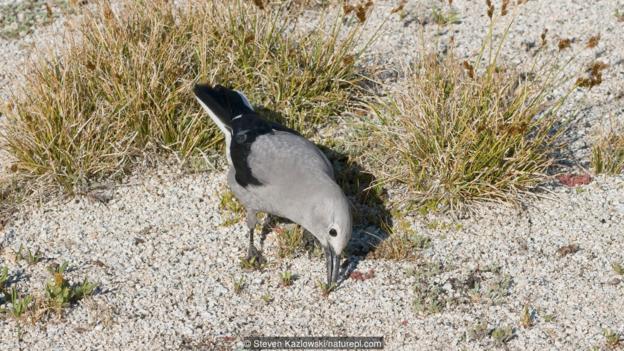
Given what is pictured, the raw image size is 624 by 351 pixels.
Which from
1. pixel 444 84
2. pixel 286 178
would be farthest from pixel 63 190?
pixel 444 84

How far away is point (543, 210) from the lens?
22.5 feet

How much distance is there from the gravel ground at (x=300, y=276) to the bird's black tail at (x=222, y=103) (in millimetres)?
609

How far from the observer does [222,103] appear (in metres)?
6.88

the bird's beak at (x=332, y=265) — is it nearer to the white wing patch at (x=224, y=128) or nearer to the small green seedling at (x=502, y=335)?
the small green seedling at (x=502, y=335)

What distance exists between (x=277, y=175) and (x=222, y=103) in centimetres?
92

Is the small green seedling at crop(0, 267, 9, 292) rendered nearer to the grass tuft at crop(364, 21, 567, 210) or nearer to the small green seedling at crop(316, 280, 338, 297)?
the small green seedling at crop(316, 280, 338, 297)

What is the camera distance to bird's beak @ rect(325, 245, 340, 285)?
19.8 ft

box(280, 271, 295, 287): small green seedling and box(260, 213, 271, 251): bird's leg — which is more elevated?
box(280, 271, 295, 287): small green seedling

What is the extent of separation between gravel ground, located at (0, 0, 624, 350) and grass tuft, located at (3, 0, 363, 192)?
0.35 metres

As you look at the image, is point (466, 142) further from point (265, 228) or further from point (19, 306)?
point (19, 306)

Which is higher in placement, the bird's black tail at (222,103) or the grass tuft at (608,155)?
the bird's black tail at (222,103)

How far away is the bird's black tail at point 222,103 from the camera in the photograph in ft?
22.4

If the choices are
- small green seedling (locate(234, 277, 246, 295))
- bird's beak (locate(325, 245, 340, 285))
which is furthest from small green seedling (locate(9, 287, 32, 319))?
bird's beak (locate(325, 245, 340, 285))

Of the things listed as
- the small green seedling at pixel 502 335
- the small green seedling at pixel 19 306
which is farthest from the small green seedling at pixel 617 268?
the small green seedling at pixel 19 306
